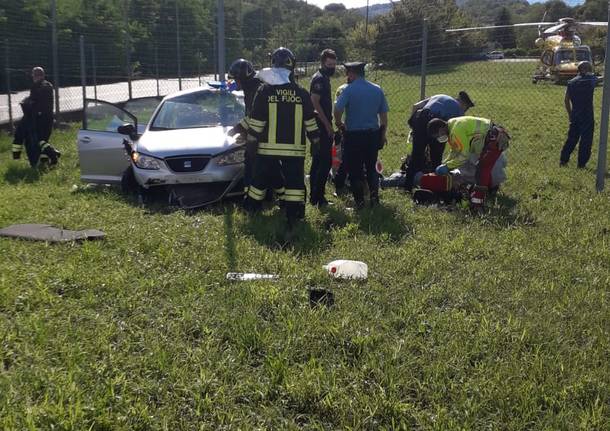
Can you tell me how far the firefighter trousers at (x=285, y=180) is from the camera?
665cm

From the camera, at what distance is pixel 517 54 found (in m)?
16.2

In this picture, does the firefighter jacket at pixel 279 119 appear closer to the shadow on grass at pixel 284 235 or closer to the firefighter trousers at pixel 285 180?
the firefighter trousers at pixel 285 180

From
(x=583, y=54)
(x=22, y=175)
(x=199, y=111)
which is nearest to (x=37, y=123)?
(x=22, y=175)

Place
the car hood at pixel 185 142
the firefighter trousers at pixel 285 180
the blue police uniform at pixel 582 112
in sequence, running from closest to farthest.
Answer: the firefighter trousers at pixel 285 180
the car hood at pixel 185 142
the blue police uniform at pixel 582 112

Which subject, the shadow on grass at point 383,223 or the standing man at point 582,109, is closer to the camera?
the shadow on grass at point 383,223

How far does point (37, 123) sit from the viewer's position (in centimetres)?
1116

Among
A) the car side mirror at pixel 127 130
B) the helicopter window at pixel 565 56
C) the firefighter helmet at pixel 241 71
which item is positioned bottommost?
the car side mirror at pixel 127 130

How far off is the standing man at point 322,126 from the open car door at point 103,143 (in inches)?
109

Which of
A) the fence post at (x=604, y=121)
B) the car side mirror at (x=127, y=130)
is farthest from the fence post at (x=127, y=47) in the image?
the fence post at (x=604, y=121)

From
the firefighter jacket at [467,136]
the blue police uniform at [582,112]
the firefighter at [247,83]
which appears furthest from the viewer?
the blue police uniform at [582,112]

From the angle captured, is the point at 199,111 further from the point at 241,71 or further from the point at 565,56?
the point at 565,56

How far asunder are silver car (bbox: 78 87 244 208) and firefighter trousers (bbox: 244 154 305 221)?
0.96 metres

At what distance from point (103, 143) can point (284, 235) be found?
3.77 meters

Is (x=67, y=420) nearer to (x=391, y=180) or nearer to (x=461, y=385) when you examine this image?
(x=461, y=385)
